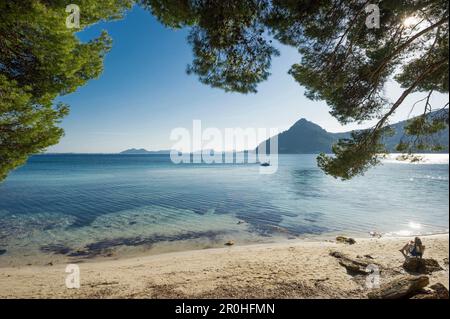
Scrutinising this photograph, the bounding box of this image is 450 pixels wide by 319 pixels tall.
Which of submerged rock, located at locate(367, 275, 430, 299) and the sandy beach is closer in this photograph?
submerged rock, located at locate(367, 275, 430, 299)

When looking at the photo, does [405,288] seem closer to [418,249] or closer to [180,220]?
[418,249]

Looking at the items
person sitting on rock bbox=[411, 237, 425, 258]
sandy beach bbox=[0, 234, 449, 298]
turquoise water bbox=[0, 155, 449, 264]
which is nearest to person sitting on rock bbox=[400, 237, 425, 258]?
person sitting on rock bbox=[411, 237, 425, 258]

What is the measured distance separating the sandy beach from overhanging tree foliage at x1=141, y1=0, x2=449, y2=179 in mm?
4413

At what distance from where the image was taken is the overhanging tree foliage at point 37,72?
240 inches

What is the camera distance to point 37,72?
723cm

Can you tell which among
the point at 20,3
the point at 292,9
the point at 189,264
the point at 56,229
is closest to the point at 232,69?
the point at 292,9

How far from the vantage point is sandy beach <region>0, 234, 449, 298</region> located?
27.8 ft

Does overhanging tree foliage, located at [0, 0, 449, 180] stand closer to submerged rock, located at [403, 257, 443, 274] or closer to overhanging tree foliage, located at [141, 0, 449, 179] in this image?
overhanging tree foliage, located at [141, 0, 449, 179]

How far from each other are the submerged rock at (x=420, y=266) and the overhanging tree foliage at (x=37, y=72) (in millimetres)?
14477

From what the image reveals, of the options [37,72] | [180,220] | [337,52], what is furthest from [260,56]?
[180,220]

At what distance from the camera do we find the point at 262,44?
8125mm

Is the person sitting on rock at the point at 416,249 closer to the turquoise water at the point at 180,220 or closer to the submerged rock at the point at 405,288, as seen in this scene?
the submerged rock at the point at 405,288

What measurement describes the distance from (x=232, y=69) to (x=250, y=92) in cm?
109

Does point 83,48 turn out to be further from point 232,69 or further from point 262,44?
point 262,44
